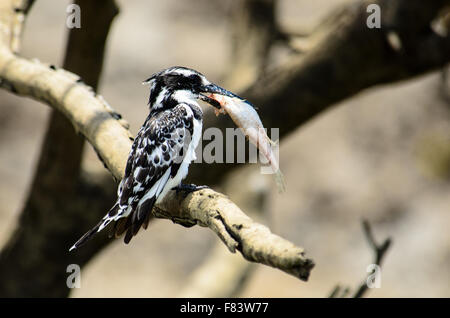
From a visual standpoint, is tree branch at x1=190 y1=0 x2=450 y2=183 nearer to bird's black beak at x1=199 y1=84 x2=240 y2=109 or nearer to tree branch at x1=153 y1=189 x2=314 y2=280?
bird's black beak at x1=199 y1=84 x2=240 y2=109

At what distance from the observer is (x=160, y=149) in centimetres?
327

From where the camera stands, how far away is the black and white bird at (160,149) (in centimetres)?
307

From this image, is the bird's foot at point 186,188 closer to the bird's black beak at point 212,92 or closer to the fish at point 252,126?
the fish at point 252,126

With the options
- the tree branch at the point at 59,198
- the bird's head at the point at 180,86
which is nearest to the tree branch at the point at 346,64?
the tree branch at the point at 59,198

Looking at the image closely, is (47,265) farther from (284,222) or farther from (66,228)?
(284,222)

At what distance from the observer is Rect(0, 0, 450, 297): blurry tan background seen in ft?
26.7

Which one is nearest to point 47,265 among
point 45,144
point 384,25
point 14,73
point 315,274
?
point 45,144

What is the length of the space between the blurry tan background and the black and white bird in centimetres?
449

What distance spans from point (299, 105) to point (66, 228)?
174cm

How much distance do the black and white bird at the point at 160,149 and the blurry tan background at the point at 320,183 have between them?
449 centimetres

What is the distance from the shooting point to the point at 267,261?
1978 mm

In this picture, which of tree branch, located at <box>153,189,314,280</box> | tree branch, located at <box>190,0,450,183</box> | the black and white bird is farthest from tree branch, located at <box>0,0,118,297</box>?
tree branch, located at <box>153,189,314,280</box>

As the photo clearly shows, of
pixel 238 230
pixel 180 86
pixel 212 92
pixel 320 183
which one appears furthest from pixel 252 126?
pixel 320 183

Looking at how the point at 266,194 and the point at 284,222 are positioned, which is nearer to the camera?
the point at 266,194
